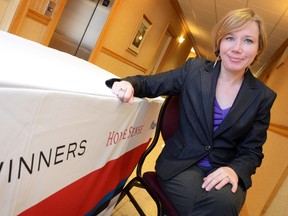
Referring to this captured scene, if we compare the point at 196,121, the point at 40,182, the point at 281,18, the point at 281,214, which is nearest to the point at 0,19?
the point at 196,121

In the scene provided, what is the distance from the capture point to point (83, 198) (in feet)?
3.58

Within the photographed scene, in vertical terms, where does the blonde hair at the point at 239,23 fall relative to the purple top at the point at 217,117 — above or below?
above

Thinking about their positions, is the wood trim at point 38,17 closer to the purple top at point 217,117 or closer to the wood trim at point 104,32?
the wood trim at point 104,32

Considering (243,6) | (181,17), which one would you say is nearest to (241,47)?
(243,6)

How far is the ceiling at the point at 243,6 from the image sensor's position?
4805 mm

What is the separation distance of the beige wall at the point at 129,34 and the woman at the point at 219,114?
341cm

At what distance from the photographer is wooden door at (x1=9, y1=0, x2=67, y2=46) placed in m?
3.48

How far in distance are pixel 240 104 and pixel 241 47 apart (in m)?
0.26

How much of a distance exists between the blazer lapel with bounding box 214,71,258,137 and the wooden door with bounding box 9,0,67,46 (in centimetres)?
307

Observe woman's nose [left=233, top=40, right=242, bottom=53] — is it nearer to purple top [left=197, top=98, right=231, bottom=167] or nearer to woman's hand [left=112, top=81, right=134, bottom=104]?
purple top [left=197, top=98, right=231, bottom=167]

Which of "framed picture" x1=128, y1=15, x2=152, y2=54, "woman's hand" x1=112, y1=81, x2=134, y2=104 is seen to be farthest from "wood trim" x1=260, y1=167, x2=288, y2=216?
"framed picture" x1=128, y1=15, x2=152, y2=54

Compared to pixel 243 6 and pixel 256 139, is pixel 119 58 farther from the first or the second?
pixel 256 139

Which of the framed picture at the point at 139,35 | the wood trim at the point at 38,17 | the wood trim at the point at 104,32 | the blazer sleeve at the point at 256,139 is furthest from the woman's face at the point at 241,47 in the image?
the framed picture at the point at 139,35

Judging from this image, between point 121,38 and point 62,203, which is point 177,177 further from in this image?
point 121,38
